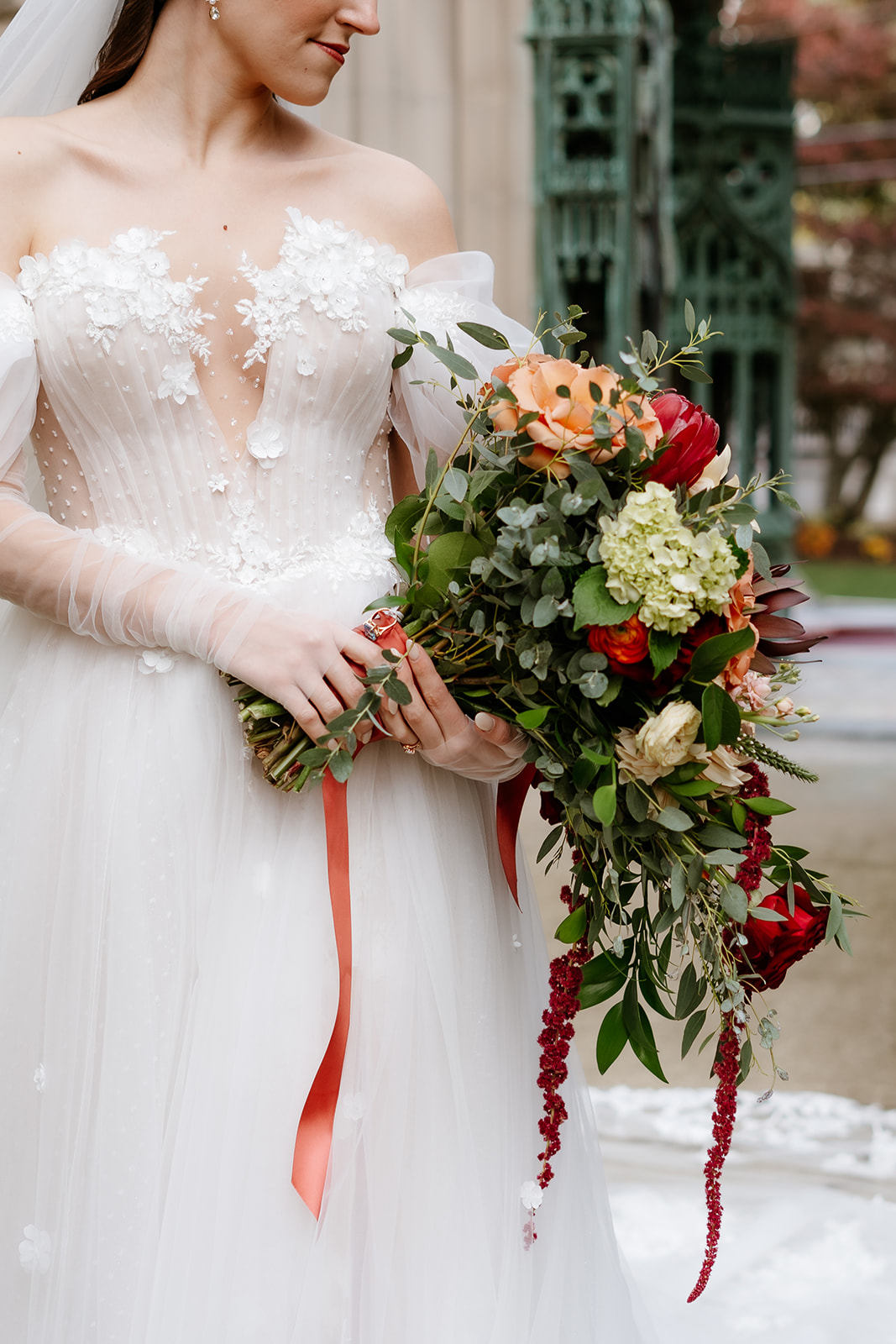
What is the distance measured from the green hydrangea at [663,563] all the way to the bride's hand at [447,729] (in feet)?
0.75

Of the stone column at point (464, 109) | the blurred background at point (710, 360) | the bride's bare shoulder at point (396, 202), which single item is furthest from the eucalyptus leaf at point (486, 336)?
the stone column at point (464, 109)

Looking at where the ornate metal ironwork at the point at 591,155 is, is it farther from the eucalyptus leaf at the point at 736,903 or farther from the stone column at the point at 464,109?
the eucalyptus leaf at the point at 736,903

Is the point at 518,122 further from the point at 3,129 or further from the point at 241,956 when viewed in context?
the point at 241,956

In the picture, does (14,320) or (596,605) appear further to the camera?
(14,320)

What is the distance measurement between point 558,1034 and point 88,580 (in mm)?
741

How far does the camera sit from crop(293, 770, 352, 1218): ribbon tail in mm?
1411

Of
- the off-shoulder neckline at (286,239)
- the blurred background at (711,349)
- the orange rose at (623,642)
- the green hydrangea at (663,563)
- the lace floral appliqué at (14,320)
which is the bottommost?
the blurred background at (711,349)

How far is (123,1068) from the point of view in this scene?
4.82ft

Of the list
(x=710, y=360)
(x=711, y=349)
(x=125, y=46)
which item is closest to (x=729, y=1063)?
(x=125, y=46)

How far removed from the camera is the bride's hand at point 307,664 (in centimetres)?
142

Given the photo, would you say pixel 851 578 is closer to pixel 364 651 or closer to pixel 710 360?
pixel 710 360

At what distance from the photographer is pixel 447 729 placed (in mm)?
1484

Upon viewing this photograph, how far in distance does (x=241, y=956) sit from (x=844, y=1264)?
163 centimetres

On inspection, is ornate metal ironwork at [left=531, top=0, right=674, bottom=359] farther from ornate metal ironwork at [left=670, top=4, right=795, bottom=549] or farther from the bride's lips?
the bride's lips
